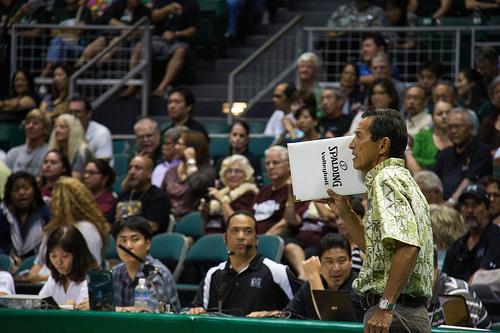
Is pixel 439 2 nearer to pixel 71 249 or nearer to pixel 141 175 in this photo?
pixel 141 175

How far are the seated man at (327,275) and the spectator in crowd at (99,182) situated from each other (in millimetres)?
3089

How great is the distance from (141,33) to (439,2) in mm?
4096

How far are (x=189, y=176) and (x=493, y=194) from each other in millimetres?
2885

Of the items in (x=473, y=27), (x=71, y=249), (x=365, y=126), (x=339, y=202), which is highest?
(x=473, y=27)

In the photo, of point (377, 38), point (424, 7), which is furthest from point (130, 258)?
point (424, 7)

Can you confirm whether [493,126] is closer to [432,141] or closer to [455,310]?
[432,141]

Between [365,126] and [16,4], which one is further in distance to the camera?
[16,4]

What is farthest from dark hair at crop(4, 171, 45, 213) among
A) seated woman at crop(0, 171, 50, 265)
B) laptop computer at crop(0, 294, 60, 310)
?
laptop computer at crop(0, 294, 60, 310)

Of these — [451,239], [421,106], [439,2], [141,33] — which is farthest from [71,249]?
[439,2]

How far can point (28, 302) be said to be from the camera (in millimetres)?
4664

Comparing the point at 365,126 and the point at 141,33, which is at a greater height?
the point at 141,33

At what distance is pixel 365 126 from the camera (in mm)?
3143

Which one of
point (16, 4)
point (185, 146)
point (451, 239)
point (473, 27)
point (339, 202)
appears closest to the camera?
point (339, 202)

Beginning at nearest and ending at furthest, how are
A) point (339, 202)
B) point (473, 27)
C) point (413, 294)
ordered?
1. point (413, 294)
2. point (339, 202)
3. point (473, 27)
